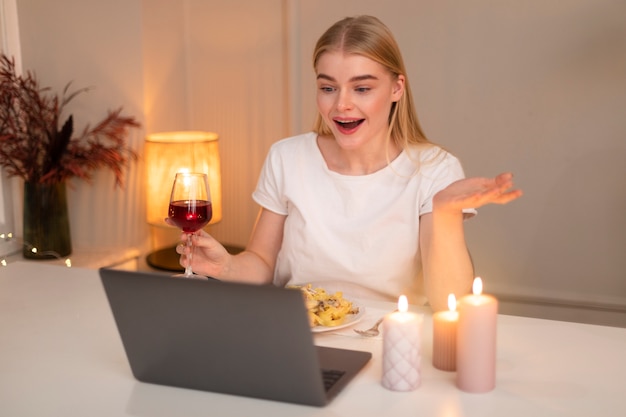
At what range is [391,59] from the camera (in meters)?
2.18

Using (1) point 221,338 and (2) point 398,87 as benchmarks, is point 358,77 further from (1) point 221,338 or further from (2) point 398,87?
(1) point 221,338

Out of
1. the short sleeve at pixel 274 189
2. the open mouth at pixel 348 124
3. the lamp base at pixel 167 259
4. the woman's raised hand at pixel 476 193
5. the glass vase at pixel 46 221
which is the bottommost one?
the lamp base at pixel 167 259

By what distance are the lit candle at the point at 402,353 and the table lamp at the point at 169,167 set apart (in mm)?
2098

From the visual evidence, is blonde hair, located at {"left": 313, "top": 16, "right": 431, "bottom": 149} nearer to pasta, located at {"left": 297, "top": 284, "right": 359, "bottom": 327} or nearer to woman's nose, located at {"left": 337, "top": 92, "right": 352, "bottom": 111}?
woman's nose, located at {"left": 337, "top": 92, "right": 352, "bottom": 111}

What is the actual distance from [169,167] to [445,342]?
2099 mm

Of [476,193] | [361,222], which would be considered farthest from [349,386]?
[361,222]

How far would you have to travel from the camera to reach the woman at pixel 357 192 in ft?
6.96

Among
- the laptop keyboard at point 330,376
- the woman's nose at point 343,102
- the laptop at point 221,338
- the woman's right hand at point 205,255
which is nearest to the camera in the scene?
the laptop at point 221,338

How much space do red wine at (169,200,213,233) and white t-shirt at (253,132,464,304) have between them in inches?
19.0

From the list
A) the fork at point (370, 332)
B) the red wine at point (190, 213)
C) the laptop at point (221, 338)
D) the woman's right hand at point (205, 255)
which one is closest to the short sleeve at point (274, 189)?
the woman's right hand at point (205, 255)

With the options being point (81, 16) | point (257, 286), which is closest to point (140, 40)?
point (81, 16)

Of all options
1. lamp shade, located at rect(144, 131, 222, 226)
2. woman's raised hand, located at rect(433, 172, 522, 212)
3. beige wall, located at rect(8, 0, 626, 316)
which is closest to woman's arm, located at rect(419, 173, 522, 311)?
woman's raised hand, located at rect(433, 172, 522, 212)

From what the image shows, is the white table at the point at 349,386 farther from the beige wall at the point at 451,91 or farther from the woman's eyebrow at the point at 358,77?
the beige wall at the point at 451,91

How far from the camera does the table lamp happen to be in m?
3.38
